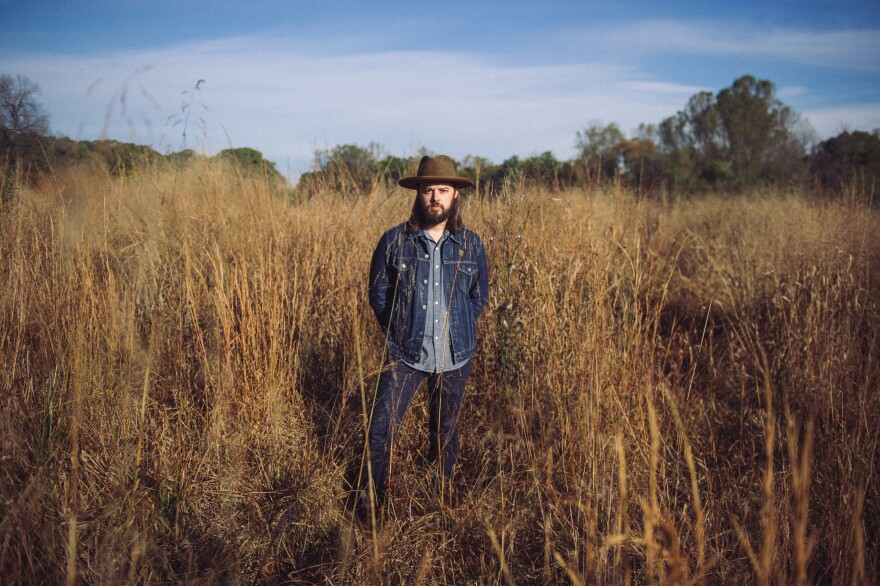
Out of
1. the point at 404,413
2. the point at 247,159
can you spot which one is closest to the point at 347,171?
the point at 247,159

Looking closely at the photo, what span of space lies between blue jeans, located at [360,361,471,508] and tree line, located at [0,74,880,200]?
116cm

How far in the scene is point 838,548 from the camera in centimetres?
156

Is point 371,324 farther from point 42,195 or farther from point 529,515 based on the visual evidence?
point 42,195

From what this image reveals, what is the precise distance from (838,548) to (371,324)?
91.2 inches

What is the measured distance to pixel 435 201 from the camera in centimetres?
211

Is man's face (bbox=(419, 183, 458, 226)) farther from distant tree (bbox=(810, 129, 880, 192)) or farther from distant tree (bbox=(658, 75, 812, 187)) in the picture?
distant tree (bbox=(658, 75, 812, 187))

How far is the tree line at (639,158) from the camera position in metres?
2.88

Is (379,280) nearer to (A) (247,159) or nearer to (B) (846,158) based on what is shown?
(A) (247,159)

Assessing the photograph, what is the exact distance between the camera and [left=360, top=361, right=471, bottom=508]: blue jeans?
6.29ft

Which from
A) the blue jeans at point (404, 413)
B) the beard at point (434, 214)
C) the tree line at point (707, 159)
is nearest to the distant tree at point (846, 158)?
the tree line at point (707, 159)

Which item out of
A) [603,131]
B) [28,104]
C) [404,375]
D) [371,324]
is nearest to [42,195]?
[28,104]

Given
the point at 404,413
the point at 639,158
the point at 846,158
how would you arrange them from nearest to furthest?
the point at 404,413 → the point at 846,158 → the point at 639,158

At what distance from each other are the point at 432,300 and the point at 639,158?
14636 mm

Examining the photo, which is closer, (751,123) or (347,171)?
(347,171)
